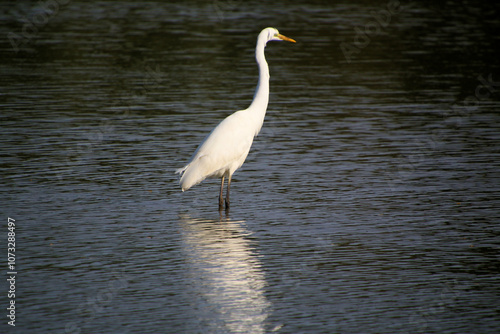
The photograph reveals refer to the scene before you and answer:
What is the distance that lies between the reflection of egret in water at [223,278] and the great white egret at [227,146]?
3.25 ft

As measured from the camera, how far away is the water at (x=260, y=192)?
27.1 ft

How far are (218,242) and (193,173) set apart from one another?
203cm

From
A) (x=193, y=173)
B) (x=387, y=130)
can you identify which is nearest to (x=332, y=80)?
(x=387, y=130)

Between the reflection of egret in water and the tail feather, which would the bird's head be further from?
the reflection of egret in water

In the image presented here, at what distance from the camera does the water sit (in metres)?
8.26

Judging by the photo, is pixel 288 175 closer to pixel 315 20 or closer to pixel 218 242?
pixel 218 242

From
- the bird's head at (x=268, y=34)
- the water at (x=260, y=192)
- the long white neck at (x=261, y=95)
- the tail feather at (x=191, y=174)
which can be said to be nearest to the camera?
the water at (x=260, y=192)

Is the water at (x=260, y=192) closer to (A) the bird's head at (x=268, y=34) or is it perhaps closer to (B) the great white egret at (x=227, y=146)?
(B) the great white egret at (x=227, y=146)

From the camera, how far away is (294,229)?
10828 mm

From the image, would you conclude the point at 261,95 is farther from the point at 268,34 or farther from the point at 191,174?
the point at 191,174

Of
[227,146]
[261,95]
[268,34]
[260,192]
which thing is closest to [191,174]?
[227,146]

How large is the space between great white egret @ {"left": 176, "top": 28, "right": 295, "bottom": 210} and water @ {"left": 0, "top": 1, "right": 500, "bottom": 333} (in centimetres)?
46

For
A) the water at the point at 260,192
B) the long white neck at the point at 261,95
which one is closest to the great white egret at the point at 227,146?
the long white neck at the point at 261,95

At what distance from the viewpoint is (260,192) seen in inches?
503
